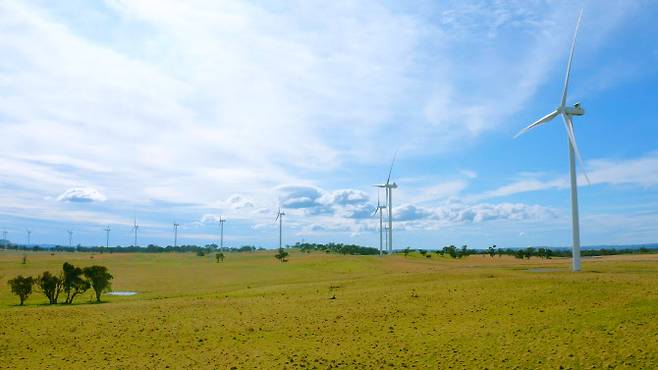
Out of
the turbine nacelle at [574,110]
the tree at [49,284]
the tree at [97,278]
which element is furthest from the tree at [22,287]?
the turbine nacelle at [574,110]

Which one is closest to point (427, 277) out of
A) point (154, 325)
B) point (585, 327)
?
point (585, 327)

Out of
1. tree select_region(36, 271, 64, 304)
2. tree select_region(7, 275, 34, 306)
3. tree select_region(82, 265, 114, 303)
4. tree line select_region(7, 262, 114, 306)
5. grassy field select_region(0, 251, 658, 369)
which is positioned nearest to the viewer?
grassy field select_region(0, 251, 658, 369)

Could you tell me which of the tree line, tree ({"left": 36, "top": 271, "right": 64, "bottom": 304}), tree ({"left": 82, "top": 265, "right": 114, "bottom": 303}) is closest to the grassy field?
tree ({"left": 82, "top": 265, "right": 114, "bottom": 303})

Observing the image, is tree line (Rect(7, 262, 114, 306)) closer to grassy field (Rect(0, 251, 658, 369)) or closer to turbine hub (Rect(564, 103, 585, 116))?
grassy field (Rect(0, 251, 658, 369))

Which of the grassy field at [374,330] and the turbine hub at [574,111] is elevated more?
the turbine hub at [574,111]

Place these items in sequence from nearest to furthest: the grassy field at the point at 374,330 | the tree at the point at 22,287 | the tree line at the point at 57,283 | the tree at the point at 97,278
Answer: the grassy field at the point at 374,330, the tree at the point at 22,287, the tree line at the point at 57,283, the tree at the point at 97,278

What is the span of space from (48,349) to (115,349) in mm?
3926

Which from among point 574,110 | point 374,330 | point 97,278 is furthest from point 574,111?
point 97,278

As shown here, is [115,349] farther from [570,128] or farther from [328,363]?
[570,128]

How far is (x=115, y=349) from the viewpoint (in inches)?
1110

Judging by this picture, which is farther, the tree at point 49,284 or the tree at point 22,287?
the tree at point 49,284

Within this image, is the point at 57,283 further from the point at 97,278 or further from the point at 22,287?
the point at 97,278

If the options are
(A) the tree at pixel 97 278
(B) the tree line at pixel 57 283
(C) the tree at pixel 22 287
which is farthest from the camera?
(A) the tree at pixel 97 278

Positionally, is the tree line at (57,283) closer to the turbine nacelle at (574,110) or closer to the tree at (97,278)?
the tree at (97,278)
